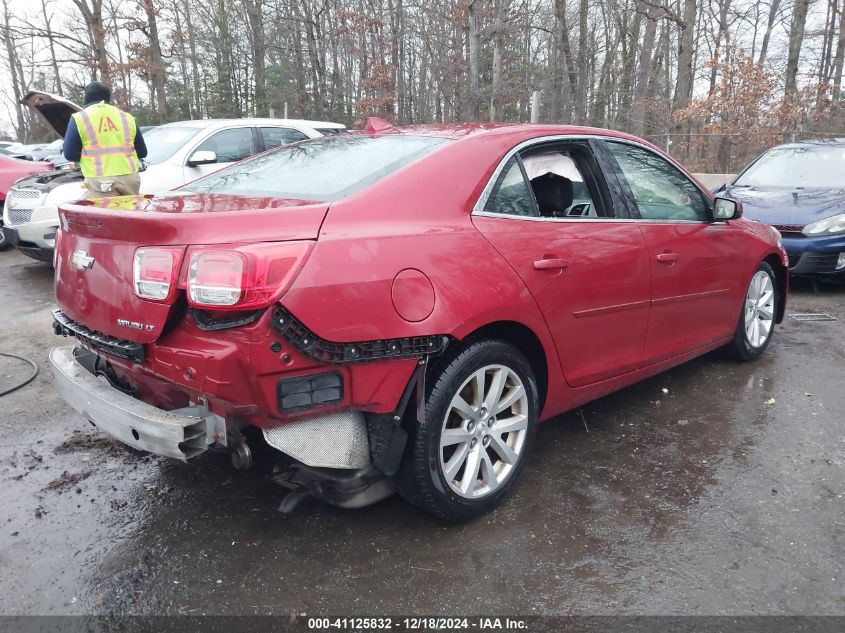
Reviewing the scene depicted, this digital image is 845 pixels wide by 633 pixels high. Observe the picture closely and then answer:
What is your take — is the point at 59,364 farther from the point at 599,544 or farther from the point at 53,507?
the point at 599,544

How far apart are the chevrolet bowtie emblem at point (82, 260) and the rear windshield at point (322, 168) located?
2.09ft

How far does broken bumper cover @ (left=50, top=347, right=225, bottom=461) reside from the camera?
225cm

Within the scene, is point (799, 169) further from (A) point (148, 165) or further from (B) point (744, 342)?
(A) point (148, 165)

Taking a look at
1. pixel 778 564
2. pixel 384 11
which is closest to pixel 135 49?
pixel 384 11

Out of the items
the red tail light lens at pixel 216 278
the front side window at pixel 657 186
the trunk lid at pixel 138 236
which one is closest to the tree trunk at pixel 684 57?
the front side window at pixel 657 186

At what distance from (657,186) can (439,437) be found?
224cm

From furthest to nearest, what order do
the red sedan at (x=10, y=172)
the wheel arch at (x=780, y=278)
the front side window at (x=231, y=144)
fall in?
1. the red sedan at (x=10, y=172)
2. the front side window at (x=231, y=144)
3. the wheel arch at (x=780, y=278)

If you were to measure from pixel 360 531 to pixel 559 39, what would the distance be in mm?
24078

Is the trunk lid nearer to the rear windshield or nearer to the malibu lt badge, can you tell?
the malibu lt badge

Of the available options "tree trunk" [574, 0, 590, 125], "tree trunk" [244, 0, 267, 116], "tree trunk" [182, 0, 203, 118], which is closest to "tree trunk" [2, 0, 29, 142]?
"tree trunk" [182, 0, 203, 118]

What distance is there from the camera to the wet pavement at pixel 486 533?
233 centimetres

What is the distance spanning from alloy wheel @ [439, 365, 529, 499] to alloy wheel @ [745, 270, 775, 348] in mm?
2541

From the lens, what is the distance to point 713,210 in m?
4.12

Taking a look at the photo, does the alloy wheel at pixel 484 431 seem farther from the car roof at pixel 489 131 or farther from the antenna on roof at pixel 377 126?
the antenna on roof at pixel 377 126
